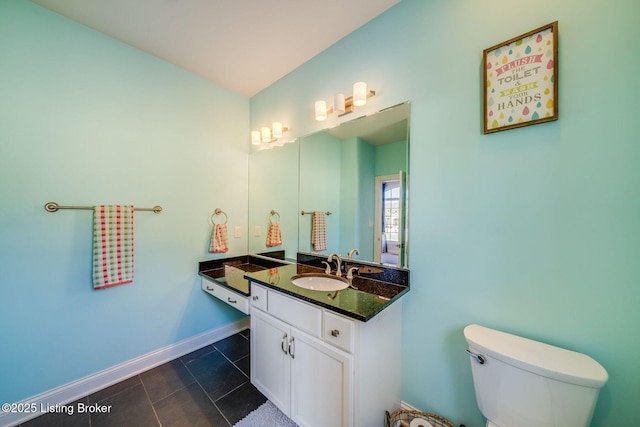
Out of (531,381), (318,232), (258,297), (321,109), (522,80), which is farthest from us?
(318,232)

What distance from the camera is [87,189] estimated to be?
1.57 metres

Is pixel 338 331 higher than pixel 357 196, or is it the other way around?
pixel 357 196

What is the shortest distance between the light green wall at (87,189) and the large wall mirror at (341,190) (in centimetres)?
57

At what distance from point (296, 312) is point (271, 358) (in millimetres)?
448

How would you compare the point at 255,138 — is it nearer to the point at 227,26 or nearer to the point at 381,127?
the point at 227,26

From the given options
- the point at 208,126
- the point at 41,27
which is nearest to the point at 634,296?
the point at 208,126

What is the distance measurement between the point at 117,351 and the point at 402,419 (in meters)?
2.11

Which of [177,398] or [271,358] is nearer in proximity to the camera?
[271,358]

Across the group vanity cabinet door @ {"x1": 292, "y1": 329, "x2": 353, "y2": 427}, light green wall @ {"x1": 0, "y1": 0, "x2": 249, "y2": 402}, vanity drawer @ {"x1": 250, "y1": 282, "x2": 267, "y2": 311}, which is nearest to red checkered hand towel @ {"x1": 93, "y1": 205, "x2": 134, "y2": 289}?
light green wall @ {"x1": 0, "y1": 0, "x2": 249, "y2": 402}

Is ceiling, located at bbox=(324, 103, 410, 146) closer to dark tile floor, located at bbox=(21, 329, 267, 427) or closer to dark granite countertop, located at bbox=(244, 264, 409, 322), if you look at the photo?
dark granite countertop, located at bbox=(244, 264, 409, 322)

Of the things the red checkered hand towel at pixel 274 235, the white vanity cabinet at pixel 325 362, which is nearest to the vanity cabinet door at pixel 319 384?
the white vanity cabinet at pixel 325 362

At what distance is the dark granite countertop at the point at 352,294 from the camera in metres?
1.03

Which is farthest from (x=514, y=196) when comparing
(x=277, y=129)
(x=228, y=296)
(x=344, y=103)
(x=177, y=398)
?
(x=177, y=398)

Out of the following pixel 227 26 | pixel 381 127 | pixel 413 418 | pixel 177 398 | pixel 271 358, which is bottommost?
pixel 177 398
